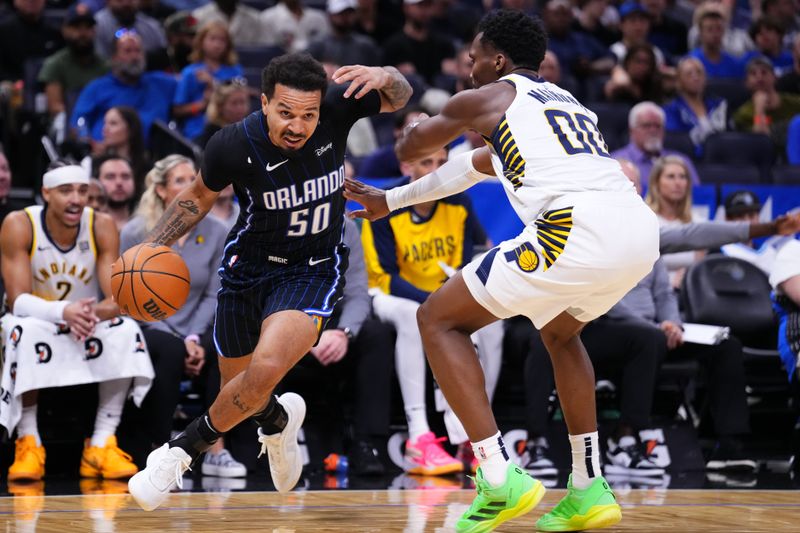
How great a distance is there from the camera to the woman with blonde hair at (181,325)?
22.1ft

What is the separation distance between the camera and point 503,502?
14.8ft

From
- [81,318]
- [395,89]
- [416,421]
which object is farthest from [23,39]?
[395,89]

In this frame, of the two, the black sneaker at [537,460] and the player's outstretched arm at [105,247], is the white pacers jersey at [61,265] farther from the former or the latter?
the black sneaker at [537,460]

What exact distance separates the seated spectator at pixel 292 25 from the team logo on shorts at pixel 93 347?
573 cm

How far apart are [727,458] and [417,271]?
2219mm

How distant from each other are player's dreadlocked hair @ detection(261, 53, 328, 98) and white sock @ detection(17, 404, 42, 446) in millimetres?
2567

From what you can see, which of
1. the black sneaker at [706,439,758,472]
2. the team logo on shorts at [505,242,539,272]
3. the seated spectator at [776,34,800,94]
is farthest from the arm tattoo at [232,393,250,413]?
the seated spectator at [776,34,800,94]

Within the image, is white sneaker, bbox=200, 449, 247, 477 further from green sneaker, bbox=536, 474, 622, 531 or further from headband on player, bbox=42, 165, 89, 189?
green sneaker, bbox=536, 474, 622, 531

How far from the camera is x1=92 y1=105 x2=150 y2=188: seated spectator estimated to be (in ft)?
28.4

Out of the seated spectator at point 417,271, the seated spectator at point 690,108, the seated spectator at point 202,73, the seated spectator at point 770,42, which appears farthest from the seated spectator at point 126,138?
the seated spectator at point 770,42

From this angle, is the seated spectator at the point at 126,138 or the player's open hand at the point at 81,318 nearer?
the player's open hand at the point at 81,318

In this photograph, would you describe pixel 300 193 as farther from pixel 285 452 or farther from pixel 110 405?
pixel 110 405

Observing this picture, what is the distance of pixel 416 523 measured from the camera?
4.98 m

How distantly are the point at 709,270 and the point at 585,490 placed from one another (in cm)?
362
